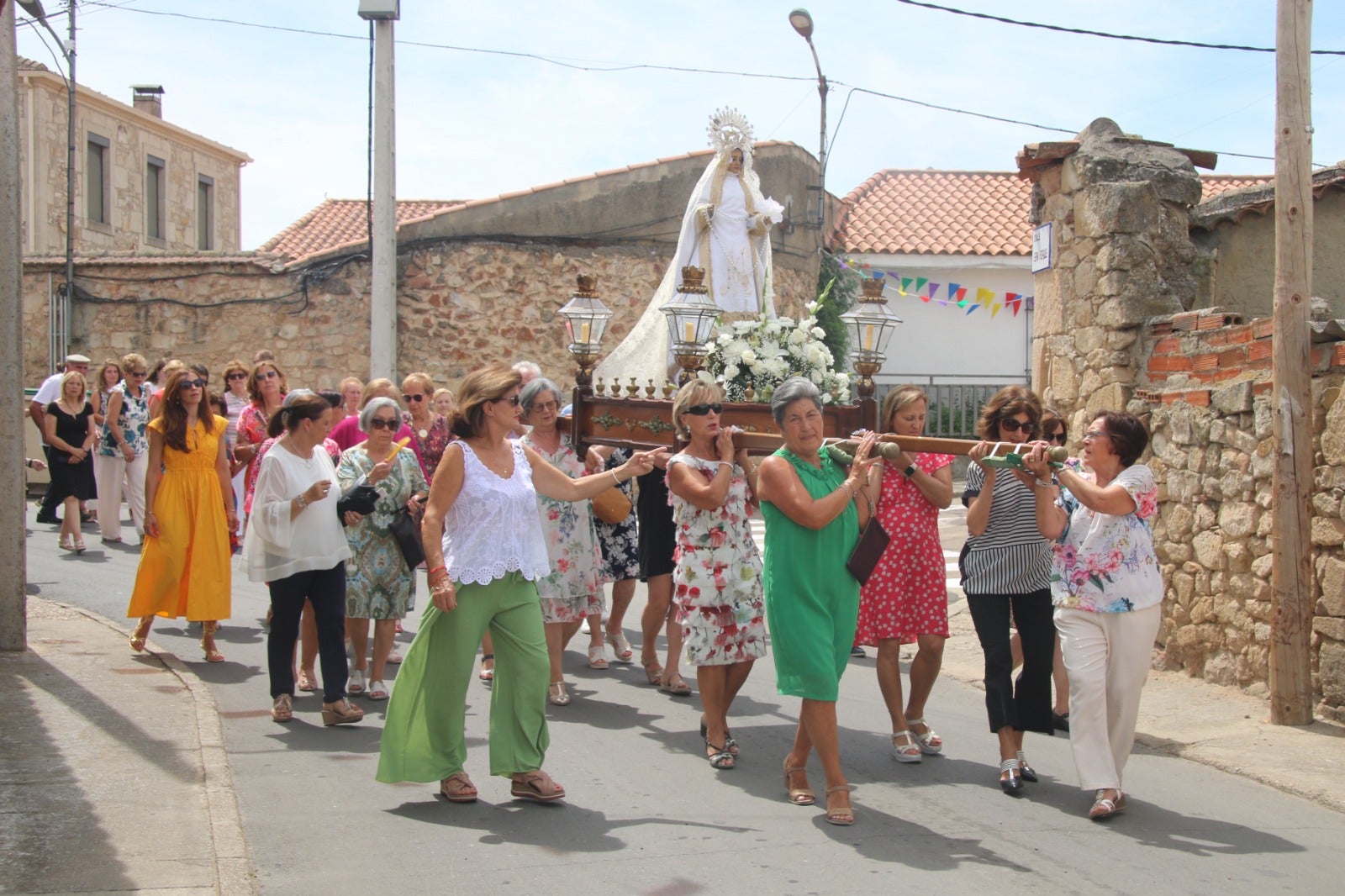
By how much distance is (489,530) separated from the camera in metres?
5.58

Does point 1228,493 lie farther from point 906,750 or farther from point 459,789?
point 459,789

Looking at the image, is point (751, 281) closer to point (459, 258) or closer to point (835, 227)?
point (459, 258)

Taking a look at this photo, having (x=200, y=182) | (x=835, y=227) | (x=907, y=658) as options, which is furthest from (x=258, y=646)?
(x=200, y=182)

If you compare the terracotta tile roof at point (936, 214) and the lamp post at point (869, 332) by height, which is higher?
the terracotta tile roof at point (936, 214)

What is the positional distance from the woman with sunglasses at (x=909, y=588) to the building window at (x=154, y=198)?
3234 cm

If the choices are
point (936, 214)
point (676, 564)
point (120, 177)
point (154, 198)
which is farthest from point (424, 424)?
point (154, 198)

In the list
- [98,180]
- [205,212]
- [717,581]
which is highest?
[205,212]

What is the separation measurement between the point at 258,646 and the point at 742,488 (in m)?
4.07

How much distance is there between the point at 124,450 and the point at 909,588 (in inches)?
355

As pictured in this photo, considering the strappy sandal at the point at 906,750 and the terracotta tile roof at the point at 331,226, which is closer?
the strappy sandal at the point at 906,750

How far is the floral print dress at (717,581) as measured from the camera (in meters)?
6.36

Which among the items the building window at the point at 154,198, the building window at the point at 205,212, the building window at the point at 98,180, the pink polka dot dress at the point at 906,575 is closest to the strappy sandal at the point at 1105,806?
the pink polka dot dress at the point at 906,575

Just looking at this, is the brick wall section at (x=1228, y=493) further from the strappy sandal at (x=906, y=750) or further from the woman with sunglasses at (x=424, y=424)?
the woman with sunglasses at (x=424, y=424)

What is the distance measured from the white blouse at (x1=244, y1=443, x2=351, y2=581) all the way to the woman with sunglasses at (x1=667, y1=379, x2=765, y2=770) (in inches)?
74.9
